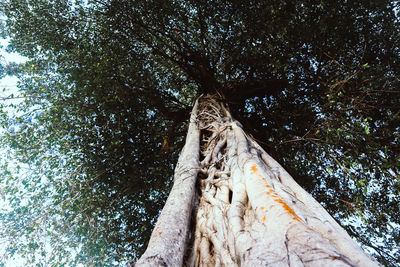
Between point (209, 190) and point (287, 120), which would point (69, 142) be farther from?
point (287, 120)

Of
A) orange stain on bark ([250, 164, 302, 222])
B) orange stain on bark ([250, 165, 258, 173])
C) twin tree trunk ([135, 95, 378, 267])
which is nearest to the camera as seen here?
twin tree trunk ([135, 95, 378, 267])

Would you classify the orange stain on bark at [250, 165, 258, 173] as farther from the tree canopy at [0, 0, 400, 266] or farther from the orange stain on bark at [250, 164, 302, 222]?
the tree canopy at [0, 0, 400, 266]

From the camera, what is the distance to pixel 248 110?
258 inches

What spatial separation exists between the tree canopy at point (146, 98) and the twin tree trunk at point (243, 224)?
2.70m

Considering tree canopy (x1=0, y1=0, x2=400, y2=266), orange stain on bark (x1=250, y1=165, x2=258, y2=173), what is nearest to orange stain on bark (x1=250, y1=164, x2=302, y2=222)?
orange stain on bark (x1=250, y1=165, x2=258, y2=173)

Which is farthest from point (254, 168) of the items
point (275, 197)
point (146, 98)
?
point (146, 98)

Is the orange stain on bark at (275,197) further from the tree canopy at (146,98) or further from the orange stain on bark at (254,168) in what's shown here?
the tree canopy at (146,98)

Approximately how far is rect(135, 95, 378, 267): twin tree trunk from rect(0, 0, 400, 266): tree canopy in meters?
2.70

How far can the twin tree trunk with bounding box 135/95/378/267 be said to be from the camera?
1010mm

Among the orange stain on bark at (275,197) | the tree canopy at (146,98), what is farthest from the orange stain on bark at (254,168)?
the tree canopy at (146,98)

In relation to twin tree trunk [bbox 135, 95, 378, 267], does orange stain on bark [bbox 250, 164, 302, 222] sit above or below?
above

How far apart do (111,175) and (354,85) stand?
5.96 meters

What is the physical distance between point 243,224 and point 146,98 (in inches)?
188

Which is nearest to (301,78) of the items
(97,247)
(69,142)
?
(69,142)
